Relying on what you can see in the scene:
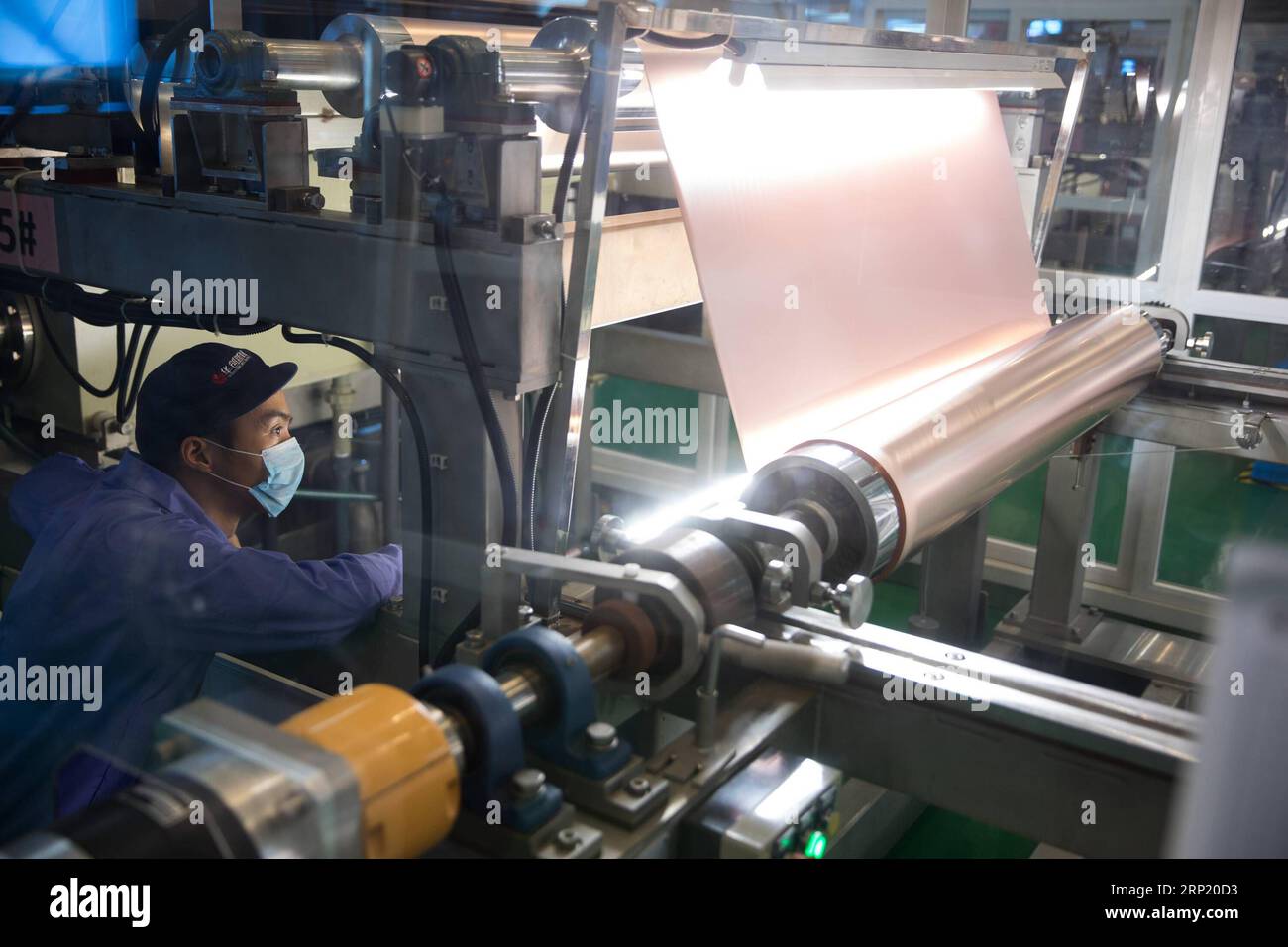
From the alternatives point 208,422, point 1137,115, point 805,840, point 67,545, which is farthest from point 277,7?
point 1137,115

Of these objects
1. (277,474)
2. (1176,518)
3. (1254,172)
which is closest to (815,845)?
(277,474)

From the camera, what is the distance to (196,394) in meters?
1.51

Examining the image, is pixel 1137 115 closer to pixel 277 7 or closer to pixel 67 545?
pixel 277 7

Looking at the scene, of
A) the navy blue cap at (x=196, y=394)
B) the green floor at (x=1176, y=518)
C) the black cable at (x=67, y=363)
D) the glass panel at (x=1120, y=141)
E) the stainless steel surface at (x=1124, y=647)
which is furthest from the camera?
the green floor at (x=1176, y=518)

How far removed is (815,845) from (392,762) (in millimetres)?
381

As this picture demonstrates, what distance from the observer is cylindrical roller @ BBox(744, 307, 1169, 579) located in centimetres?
Result: 112

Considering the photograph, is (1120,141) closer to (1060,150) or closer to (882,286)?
(1060,150)

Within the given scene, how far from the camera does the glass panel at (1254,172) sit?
3029 millimetres

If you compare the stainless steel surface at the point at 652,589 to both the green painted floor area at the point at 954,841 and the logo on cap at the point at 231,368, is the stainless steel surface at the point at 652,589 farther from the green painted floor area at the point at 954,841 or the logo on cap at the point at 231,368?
the green painted floor area at the point at 954,841

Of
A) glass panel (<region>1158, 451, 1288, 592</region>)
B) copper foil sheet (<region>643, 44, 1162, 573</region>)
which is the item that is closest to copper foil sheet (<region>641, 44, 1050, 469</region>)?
copper foil sheet (<region>643, 44, 1162, 573</region>)

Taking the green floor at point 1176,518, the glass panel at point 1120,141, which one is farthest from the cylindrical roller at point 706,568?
the glass panel at point 1120,141

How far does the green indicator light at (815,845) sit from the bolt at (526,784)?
236 mm

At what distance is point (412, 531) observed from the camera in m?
1.06
